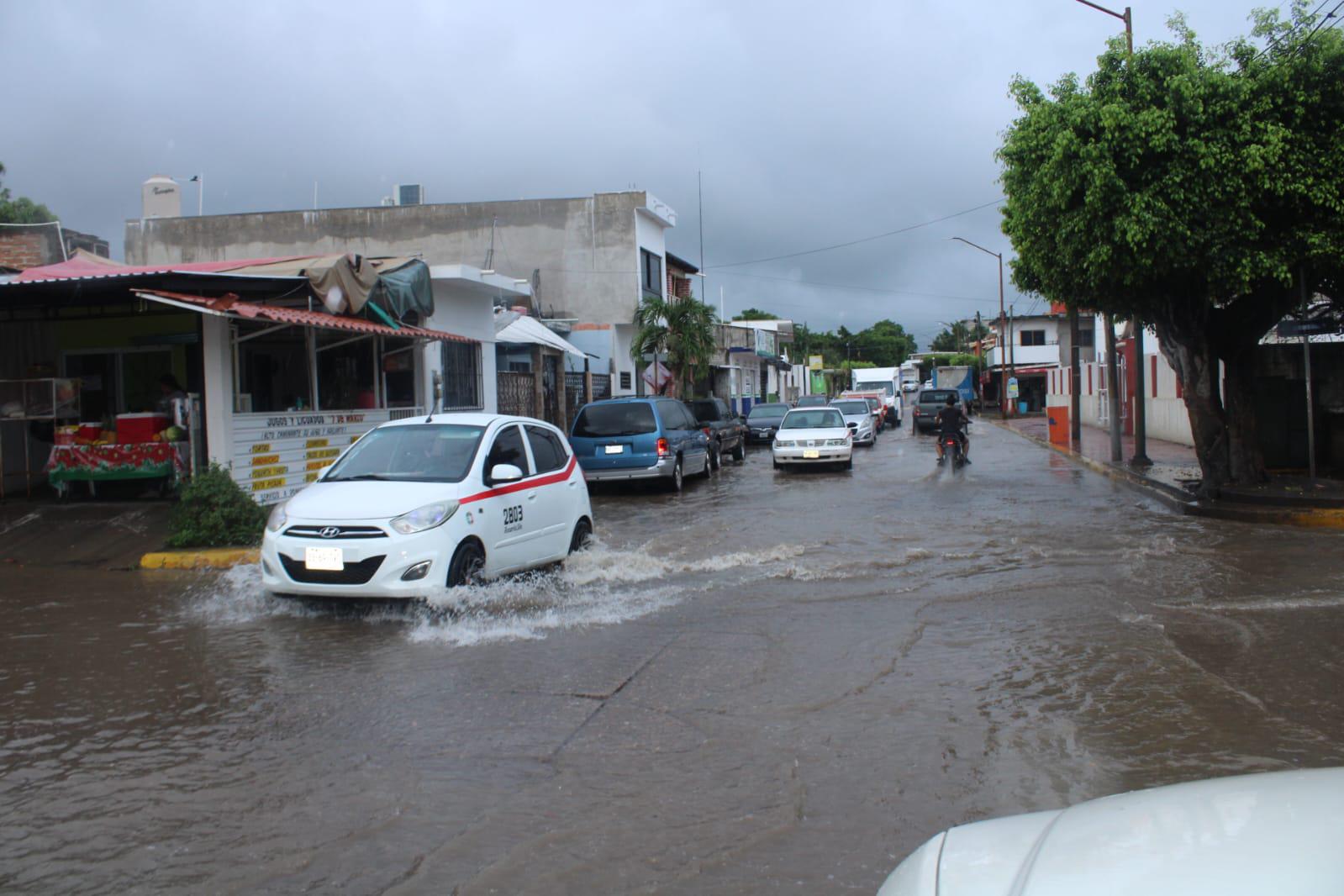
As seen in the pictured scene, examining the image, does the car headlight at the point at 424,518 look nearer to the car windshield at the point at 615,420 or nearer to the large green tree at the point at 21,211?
the car windshield at the point at 615,420

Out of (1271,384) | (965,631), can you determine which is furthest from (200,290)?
(1271,384)

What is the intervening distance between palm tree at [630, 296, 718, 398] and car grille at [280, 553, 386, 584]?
87.2 ft

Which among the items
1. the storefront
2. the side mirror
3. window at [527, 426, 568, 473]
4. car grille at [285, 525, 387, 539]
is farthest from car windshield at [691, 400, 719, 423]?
car grille at [285, 525, 387, 539]

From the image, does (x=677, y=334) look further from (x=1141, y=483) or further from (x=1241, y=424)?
(x=1241, y=424)

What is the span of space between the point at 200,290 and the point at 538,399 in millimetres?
12962

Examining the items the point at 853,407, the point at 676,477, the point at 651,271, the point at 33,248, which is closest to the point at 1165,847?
the point at 676,477

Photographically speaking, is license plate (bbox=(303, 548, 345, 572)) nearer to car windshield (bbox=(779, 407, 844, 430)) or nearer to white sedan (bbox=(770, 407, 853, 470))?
white sedan (bbox=(770, 407, 853, 470))

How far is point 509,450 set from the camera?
10023 mm

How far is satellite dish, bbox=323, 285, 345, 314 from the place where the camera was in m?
14.1

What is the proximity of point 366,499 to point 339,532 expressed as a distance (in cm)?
43

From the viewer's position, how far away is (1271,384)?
18.6 metres

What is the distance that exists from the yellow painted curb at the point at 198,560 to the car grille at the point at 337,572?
3315mm

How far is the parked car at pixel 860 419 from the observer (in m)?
32.1

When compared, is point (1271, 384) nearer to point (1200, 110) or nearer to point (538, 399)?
point (1200, 110)
